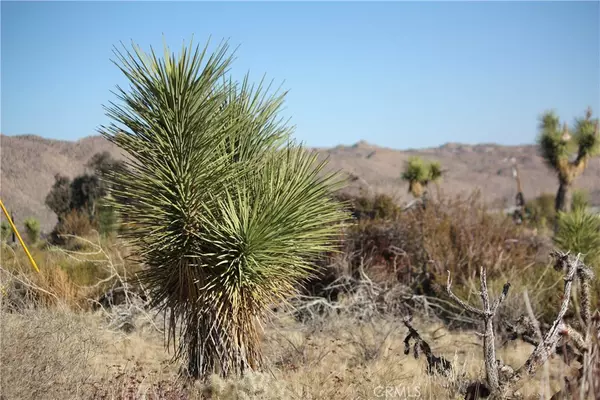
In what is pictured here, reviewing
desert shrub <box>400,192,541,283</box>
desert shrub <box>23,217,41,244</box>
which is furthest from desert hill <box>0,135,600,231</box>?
desert shrub <box>400,192,541,283</box>

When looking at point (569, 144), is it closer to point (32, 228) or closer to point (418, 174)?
point (418, 174)

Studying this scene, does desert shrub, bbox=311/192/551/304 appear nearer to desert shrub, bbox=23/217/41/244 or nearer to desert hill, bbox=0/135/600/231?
desert hill, bbox=0/135/600/231

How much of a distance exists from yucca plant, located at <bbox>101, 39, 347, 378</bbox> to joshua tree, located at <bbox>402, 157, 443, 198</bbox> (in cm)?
1616

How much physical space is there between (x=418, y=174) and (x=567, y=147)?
6.10 m

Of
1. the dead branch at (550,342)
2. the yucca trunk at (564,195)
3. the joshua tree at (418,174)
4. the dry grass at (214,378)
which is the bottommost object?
the dry grass at (214,378)

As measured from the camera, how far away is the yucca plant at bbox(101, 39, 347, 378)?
20.2ft

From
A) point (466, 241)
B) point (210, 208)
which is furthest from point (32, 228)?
point (210, 208)

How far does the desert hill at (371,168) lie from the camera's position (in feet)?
62.4

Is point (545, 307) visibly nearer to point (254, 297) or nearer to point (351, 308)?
point (351, 308)

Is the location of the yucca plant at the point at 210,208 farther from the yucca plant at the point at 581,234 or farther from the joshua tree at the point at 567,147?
the joshua tree at the point at 567,147

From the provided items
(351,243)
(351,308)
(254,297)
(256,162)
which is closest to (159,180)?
(256,162)

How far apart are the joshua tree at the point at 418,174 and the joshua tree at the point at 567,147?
4.67 metres

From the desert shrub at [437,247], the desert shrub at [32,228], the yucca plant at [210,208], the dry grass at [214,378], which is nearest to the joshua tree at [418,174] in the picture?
the desert shrub at [437,247]

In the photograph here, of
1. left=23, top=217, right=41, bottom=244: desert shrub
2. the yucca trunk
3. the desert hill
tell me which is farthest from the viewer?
the yucca trunk
